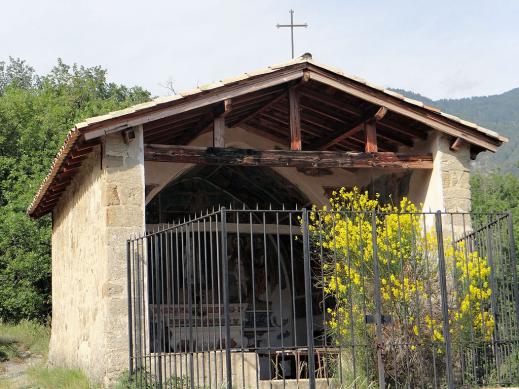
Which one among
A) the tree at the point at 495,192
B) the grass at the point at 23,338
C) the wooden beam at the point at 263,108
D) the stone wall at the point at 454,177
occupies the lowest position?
the grass at the point at 23,338

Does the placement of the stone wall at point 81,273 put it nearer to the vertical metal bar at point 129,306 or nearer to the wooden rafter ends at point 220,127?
the vertical metal bar at point 129,306

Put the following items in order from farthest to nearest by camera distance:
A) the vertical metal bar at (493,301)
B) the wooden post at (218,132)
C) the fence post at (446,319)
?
the wooden post at (218,132)
the vertical metal bar at (493,301)
the fence post at (446,319)

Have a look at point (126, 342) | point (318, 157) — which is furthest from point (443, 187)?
point (126, 342)

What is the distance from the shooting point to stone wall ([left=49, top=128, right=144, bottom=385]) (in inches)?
374

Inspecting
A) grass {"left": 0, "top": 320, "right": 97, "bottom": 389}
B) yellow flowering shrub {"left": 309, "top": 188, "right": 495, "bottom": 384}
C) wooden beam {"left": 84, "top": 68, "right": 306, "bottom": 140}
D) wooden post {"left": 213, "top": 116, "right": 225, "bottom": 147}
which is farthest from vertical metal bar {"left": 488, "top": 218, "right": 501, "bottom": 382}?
grass {"left": 0, "top": 320, "right": 97, "bottom": 389}

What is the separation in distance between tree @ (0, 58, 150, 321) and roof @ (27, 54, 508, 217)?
9.27m

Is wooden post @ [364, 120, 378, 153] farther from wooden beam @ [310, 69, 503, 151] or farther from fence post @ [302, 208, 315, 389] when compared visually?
fence post @ [302, 208, 315, 389]

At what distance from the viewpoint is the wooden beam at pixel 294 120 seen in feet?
34.8

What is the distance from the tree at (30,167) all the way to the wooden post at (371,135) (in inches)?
461

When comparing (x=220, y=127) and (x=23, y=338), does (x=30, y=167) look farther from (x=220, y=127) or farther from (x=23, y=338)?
(x=220, y=127)

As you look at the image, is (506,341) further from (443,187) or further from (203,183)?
(203,183)

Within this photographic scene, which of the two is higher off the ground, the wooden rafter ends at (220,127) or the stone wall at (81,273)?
the wooden rafter ends at (220,127)

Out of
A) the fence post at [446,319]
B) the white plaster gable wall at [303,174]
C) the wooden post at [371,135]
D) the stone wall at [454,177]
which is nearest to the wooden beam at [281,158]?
the wooden post at [371,135]

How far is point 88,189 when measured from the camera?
11.0 metres
